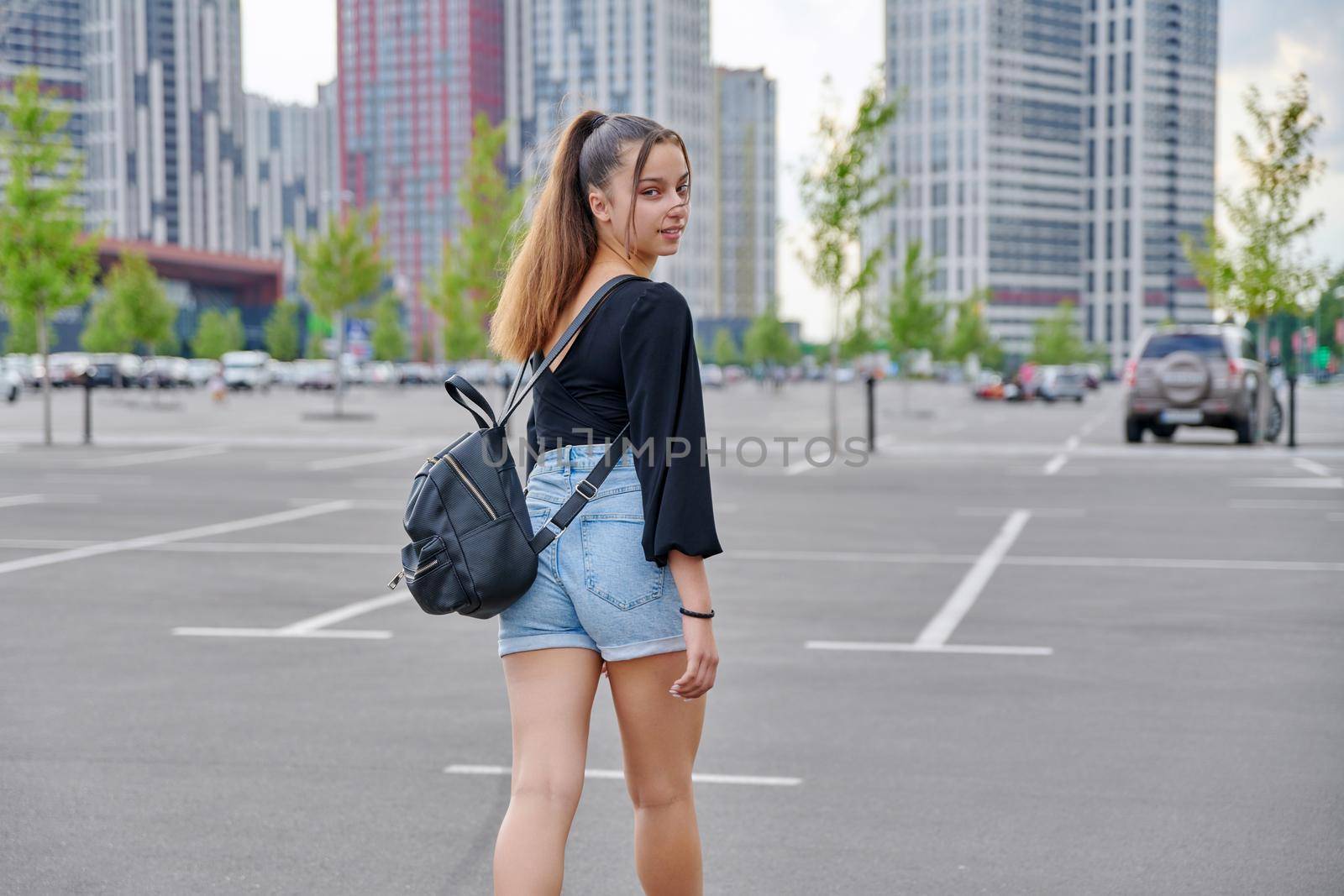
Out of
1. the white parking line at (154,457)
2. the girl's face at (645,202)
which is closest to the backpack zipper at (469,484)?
the girl's face at (645,202)

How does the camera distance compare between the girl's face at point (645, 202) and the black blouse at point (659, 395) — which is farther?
the girl's face at point (645, 202)

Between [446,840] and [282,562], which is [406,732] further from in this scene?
[282,562]

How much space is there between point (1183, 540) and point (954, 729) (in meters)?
7.43

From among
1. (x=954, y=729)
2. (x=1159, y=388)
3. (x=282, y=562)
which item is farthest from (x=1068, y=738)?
(x=1159, y=388)

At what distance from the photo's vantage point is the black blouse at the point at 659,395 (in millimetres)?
2660

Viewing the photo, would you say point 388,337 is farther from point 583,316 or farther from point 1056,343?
point 583,316

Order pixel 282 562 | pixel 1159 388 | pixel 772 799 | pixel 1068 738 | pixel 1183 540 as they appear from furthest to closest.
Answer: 1. pixel 1159 388
2. pixel 1183 540
3. pixel 282 562
4. pixel 1068 738
5. pixel 772 799

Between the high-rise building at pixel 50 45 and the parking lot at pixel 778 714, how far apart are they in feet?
601

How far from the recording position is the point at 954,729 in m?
5.87

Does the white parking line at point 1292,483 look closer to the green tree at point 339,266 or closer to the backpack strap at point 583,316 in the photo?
the backpack strap at point 583,316

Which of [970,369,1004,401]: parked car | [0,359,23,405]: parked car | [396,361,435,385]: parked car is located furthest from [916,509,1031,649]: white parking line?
[396,361,435,385]: parked car

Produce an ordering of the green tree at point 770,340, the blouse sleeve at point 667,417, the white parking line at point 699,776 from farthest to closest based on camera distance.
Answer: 1. the green tree at point 770,340
2. the white parking line at point 699,776
3. the blouse sleeve at point 667,417

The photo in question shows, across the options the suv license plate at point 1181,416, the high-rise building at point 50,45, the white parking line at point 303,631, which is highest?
the high-rise building at point 50,45

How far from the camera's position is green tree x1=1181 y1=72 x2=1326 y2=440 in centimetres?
2822
